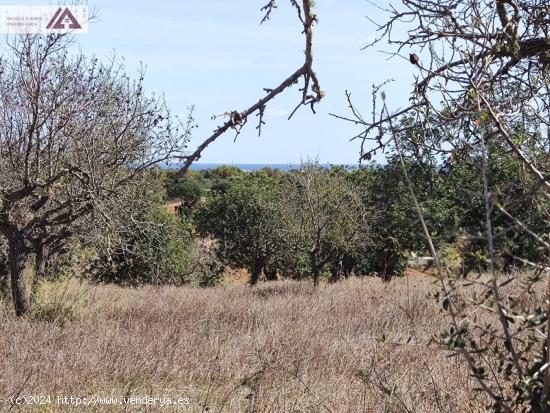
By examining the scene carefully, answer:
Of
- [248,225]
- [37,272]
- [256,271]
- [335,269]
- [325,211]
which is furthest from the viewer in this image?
[335,269]

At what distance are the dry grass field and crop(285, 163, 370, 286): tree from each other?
26.5 feet

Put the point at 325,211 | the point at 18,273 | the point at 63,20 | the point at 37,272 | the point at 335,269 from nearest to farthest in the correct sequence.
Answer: the point at 18,273, the point at 63,20, the point at 37,272, the point at 325,211, the point at 335,269

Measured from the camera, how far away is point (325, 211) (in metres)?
16.5

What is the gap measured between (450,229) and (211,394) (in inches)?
117

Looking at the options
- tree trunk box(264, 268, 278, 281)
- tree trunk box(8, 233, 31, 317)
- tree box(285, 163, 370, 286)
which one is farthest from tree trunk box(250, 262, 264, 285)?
tree trunk box(8, 233, 31, 317)

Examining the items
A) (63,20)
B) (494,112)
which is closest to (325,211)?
(63,20)

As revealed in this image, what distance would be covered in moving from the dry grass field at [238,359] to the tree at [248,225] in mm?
10798

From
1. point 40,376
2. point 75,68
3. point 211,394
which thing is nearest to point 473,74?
point 211,394

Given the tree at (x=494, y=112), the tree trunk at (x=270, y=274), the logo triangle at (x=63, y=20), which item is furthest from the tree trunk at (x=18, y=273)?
the tree trunk at (x=270, y=274)

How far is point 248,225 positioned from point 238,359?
14.5 metres

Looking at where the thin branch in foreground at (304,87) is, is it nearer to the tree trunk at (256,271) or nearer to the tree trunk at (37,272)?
the tree trunk at (37,272)

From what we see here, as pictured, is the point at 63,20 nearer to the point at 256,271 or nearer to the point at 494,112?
the point at 494,112

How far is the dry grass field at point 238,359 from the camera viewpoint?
370 centimetres

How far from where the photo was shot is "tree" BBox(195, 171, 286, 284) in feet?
63.2
